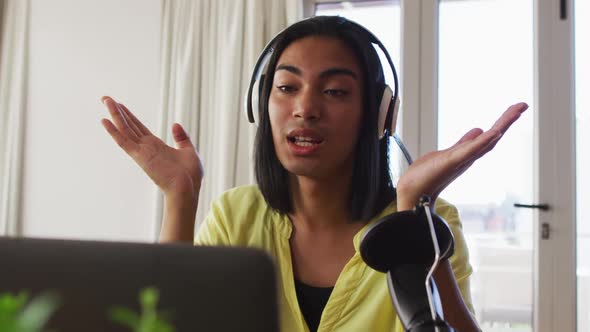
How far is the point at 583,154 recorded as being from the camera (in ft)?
9.13

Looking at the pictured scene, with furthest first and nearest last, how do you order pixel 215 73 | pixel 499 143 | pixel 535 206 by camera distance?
pixel 215 73 < pixel 499 143 < pixel 535 206

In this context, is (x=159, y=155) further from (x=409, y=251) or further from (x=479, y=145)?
(x=409, y=251)

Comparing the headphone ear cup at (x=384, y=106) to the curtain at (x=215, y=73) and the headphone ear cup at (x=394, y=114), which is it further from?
the curtain at (x=215, y=73)

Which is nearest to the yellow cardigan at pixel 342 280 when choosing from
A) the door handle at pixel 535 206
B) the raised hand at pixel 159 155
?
the raised hand at pixel 159 155

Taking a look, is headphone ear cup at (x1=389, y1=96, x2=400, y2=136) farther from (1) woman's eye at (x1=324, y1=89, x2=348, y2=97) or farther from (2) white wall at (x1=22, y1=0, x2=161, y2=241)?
(2) white wall at (x1=22, y1=0, x2=161, y2=241)

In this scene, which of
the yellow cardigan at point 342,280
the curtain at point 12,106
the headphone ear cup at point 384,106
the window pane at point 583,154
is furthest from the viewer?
Answer: the curtain at point 12,106

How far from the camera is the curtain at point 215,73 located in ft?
9.91

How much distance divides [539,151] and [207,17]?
171cm

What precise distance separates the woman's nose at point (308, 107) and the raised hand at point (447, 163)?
9.4 inches

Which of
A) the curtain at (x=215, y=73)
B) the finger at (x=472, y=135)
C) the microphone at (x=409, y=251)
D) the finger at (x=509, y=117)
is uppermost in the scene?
the curtain at (x=215, y=73)

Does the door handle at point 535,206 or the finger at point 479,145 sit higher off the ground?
the finger at point 479,145

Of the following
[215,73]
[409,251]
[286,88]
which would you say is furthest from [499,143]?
[409,251]

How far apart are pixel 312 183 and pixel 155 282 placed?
2.85 feet

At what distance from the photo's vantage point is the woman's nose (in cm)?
113
